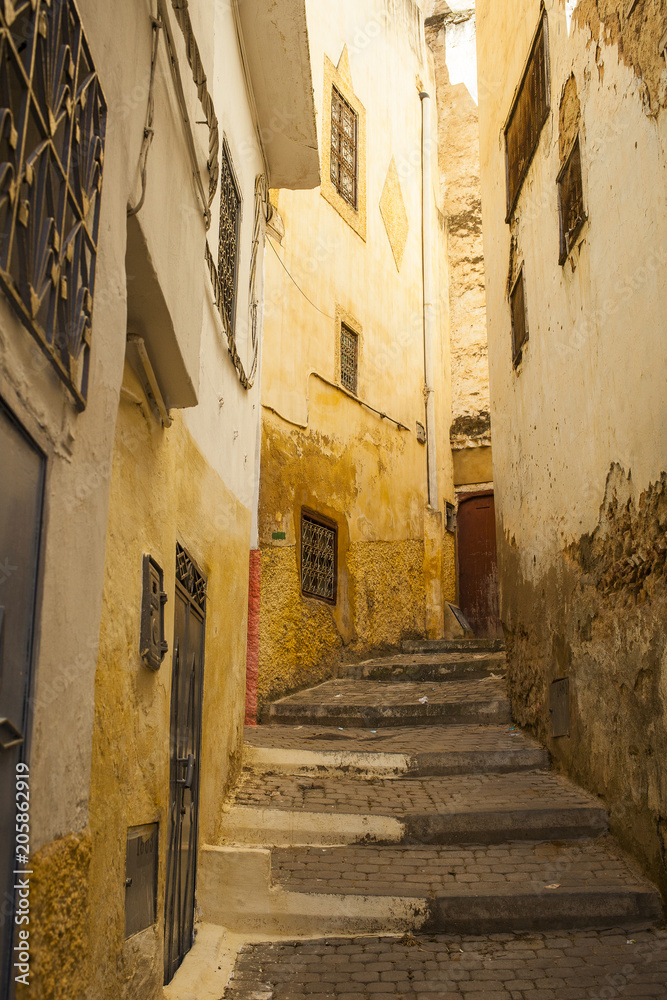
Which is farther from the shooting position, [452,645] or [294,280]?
[452,645]

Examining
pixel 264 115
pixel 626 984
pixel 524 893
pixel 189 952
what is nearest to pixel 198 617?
pixel 189 952

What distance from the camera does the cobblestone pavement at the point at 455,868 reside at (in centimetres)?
481

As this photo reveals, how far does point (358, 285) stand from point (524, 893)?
29.3ft

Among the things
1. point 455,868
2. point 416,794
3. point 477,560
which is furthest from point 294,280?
point 455,868

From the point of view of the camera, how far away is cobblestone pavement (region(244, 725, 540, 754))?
6.75 metres

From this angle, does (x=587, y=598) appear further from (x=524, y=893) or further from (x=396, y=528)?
(x=396, y=528)

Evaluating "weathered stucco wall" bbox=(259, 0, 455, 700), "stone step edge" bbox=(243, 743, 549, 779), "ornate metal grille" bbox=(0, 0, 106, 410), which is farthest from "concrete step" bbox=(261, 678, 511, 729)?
"ornate metal grille" bbox=(0, 0, 106, 410)

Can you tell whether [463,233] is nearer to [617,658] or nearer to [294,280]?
[294,280]

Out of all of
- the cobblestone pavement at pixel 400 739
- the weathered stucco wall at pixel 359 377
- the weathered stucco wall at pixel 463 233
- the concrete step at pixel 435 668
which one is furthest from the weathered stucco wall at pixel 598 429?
the weathered stucco wall at pixel 463 233

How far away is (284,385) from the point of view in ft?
32.7

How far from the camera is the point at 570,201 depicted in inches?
248

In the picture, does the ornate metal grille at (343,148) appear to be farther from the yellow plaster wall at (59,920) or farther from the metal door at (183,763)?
the yellow plaster wall at (59,920)

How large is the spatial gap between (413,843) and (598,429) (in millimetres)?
2873

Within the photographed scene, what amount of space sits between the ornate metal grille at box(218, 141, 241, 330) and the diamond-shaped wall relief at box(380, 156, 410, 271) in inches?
282
